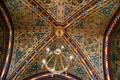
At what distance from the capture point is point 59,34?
9.12 metres

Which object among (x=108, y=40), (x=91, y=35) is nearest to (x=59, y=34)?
(x=91, y=35)

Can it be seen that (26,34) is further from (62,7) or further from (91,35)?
(91,35)

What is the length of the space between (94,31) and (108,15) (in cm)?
150

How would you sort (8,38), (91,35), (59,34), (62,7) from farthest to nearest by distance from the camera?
(91,35), (59,34), (8,38), (62,7)

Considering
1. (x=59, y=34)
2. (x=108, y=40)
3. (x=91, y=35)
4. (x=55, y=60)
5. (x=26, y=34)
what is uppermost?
(x=26, y=34)

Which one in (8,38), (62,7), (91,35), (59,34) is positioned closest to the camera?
(62,7)

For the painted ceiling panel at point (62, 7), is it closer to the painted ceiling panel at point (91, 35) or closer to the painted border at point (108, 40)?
the painted ceiling panel at point (91, 35)

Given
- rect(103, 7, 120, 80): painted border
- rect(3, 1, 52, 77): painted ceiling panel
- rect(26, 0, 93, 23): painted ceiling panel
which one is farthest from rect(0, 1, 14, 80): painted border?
rect(103, 7, 120, 80): painted border

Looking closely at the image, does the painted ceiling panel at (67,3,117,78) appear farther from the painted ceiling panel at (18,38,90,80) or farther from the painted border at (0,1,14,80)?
the painted border at (0,1,14,80)

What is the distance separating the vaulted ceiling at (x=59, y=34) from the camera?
7930 mm

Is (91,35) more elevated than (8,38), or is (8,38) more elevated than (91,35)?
(8,38)

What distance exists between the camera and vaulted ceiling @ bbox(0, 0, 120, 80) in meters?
7.93

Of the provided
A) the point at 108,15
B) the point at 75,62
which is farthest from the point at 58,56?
the point at 108,15

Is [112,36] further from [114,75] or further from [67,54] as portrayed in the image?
[67,54]
